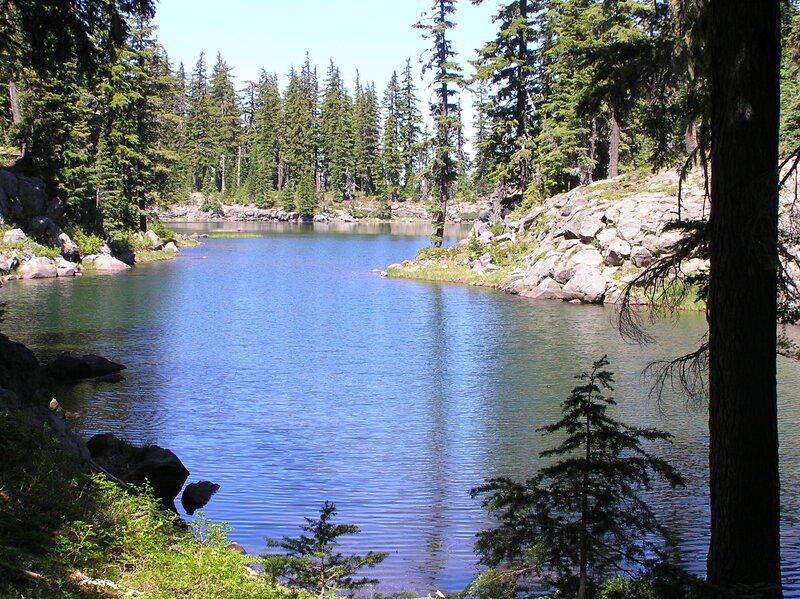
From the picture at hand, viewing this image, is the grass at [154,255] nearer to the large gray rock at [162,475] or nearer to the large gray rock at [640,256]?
the large gray rock at [640,256]

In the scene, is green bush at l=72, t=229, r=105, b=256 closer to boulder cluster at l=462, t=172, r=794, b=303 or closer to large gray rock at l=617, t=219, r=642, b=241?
boulder cluster at l=462, t=172, r=794, b=303

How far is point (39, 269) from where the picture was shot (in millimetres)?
35625

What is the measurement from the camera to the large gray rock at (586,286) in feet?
103

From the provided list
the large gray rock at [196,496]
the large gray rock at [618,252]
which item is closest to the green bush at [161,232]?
the large gray rock at [618,252]

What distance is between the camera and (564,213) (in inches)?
1437

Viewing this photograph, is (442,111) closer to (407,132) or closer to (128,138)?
(128,138)

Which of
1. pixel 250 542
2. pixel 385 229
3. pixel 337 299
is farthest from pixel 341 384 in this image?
pixel 385 229

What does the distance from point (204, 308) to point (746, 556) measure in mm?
25443

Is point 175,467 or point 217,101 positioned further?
point 217,101

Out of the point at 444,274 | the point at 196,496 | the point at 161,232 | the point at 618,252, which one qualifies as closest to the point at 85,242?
the point at 161,232

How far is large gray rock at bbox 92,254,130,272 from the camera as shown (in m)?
40.7

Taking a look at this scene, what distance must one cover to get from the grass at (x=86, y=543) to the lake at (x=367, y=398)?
2.12 meters

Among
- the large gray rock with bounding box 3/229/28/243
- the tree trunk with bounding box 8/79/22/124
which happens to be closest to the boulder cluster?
the large gray rock with bounding box 3/229/28/243

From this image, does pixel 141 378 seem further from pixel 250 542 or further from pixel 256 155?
pixel 256 155
